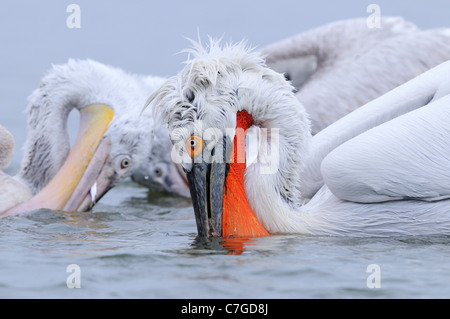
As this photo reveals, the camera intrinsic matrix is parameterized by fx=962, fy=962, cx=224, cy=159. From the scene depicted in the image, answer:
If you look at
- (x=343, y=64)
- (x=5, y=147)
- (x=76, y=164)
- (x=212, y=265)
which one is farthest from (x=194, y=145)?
(x=343, y=64)

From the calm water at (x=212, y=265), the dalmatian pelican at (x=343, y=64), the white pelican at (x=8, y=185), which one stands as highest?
the dalmatian pelican at (x=343, y=64)

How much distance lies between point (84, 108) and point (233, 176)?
2851mm

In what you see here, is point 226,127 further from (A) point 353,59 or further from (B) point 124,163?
(A) point 353,59

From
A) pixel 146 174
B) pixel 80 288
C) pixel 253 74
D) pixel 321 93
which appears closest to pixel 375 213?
pixel 253 74

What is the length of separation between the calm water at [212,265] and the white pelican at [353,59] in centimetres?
245

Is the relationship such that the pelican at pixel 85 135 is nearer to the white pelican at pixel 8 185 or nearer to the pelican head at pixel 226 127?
the white pelican at pixel 8 185

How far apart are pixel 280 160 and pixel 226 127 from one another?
0.38m

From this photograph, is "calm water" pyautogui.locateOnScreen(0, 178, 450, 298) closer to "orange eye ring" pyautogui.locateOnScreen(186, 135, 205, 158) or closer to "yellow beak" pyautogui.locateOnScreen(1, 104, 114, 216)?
"orange eye ring" pyautogui.locateOnScreen(186, 135, 205, 158)

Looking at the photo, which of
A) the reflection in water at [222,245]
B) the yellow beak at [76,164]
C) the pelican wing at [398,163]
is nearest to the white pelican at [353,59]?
the yellow beak at [76,164]

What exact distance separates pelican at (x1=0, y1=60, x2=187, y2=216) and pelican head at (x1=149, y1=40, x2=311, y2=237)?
2214 mm

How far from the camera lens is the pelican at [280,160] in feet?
15.2

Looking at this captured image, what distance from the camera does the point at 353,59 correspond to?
7887 mm

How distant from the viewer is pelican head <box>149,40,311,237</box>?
15.1ft
